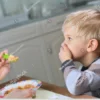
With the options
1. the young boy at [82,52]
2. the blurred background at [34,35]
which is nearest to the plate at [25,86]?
the young boy at [82,52]

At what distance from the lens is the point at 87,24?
1.88 ft

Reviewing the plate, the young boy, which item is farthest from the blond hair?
the plate

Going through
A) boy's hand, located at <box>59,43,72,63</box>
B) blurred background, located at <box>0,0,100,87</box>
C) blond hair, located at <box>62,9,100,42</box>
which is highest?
blond hair, located at <box>62,9,100,42</box>

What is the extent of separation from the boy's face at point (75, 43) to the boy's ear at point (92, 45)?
0.01 meters

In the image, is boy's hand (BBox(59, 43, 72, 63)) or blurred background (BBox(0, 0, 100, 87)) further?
blurred background (BBox(0, 0, 100, 87))

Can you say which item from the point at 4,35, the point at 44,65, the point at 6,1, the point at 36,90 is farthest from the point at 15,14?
the point at 36,90

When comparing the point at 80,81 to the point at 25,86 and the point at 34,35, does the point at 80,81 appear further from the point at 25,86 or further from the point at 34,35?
the point at 34,35

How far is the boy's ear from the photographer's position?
0.58m

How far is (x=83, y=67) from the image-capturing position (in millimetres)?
609

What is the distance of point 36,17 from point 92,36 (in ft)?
2.57

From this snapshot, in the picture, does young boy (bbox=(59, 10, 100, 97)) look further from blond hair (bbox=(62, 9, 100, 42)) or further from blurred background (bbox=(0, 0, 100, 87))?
blurred background (bbox=(0, 0, 100, 87))

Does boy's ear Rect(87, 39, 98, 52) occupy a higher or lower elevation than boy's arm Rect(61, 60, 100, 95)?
higher

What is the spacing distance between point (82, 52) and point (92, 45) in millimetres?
28

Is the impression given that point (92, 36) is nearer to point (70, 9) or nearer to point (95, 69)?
point (95, 69)
